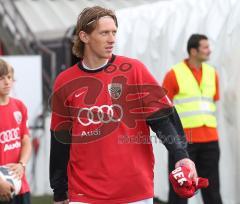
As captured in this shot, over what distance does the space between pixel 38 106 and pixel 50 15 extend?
10.8 m

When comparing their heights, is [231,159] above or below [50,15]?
below

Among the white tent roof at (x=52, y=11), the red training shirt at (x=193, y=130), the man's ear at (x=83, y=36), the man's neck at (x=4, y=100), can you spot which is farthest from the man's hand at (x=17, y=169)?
the white tent roof at (x=52, y=11)

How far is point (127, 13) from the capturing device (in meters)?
12.4

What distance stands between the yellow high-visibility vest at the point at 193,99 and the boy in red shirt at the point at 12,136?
2304 millimetres

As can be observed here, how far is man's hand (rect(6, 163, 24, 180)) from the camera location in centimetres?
622

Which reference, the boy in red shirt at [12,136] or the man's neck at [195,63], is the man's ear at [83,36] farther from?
the man's neck at [195,63]

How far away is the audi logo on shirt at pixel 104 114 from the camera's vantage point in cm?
446

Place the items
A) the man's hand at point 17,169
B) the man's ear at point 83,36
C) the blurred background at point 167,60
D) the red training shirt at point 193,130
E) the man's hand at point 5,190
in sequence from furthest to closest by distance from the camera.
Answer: the blurred background at point 167,60 → the red training shirt at point 193,130 → the man's hand at point 17,169 → the man's hand at point 5,190 → the man's ear at point 83,36

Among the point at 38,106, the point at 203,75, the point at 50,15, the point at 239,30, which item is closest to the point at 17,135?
Answer: the point at 203,75

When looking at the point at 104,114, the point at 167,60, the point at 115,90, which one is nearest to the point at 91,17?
the point at 115,90

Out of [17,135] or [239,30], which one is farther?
[239,30]

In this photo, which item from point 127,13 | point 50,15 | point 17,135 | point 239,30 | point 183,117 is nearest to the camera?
point 17,135

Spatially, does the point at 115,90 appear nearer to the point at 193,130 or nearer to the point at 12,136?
the point at 12,136

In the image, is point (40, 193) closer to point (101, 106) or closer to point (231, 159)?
point (231, 159)
